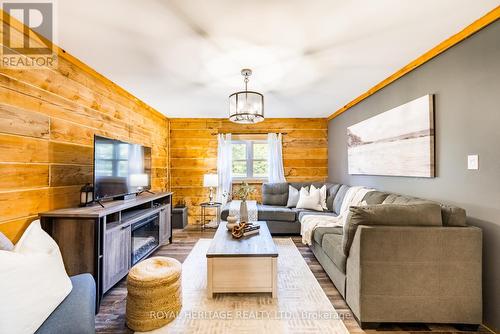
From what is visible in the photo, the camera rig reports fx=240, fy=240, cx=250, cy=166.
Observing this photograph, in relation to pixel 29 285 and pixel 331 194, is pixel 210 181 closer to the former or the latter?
pixel 331 194

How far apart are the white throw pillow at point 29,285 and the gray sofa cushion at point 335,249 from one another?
2.01 m

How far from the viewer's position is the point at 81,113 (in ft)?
8.67

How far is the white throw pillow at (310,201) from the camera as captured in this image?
4367 millimetres

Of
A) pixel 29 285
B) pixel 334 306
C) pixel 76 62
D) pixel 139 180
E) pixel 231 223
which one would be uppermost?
pixel 76 62

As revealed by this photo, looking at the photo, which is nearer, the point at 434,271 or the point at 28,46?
the point at 434,271

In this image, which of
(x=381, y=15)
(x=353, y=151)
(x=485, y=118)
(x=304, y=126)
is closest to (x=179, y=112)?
(x=304, y=126)

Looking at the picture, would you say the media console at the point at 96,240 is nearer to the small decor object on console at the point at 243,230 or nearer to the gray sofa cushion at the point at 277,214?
the small decor object on console at the point at 243,230

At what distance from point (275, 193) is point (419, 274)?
10.4ft

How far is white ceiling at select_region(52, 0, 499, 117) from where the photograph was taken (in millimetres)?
1741

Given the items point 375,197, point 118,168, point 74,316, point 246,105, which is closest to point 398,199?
point 375,197

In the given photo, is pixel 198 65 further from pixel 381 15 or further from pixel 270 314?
pixel 270 314

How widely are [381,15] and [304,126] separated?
3.58m

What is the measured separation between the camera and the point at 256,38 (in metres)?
2.13

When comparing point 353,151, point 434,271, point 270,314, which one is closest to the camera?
point 434,271
